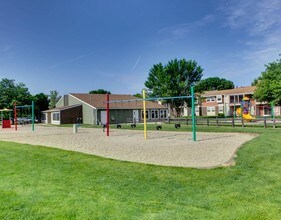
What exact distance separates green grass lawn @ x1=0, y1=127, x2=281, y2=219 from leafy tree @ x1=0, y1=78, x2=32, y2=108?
4866 centimetres

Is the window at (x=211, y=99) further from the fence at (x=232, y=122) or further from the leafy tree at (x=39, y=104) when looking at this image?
the leafy tree at (x=39, y=104)

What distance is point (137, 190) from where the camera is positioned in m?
5.99

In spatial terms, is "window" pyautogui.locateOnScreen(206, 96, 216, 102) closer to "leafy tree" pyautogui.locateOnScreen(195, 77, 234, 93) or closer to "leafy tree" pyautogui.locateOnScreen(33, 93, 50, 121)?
"leafy tree" pyautogui.locateOnScreen(195, 77, 234, 93)

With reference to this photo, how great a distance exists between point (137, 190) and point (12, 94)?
179 ft

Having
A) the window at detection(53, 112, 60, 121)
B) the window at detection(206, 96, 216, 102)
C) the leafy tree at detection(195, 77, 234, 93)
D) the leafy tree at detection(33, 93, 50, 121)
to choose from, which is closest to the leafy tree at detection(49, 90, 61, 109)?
the leafy tree at detection(33, 93, 50, 121)

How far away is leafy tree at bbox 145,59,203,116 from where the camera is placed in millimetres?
56969

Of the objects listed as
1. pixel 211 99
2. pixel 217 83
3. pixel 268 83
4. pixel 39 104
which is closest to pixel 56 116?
pixel 39 104

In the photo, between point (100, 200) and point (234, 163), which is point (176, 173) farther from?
point (100, 200)

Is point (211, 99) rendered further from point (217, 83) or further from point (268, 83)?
point (217, 83)

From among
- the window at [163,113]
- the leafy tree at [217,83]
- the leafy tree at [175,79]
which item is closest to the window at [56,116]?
the window at [163,113]

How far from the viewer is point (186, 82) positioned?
5822 centimetres

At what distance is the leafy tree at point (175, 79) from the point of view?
187ft

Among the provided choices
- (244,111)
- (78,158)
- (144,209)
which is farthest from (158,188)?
(244,111)

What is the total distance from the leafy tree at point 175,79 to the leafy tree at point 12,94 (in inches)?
1012
